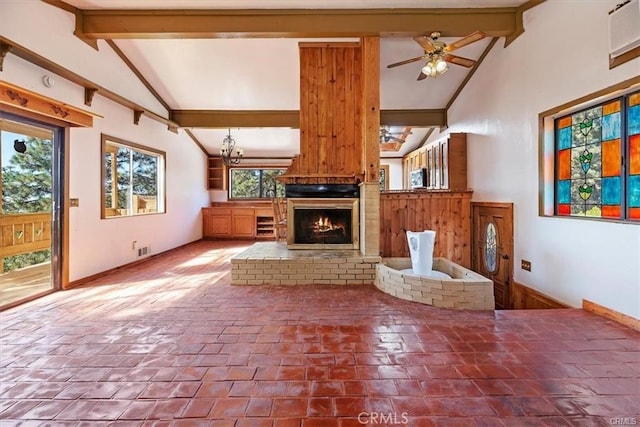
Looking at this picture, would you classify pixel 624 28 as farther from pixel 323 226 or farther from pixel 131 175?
pixel 131 175

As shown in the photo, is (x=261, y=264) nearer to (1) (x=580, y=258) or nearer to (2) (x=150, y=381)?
(2) (x=150, y=381)

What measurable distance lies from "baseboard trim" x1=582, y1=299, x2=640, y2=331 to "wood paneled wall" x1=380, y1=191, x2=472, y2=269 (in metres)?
2.09

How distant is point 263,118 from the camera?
22.3 ft

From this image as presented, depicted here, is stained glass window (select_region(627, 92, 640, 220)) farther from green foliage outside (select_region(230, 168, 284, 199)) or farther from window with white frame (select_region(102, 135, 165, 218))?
green foliage outside (select_region(230, 168, 284, 199))

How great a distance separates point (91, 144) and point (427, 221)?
5212mm

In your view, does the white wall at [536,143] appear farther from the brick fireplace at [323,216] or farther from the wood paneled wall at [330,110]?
the brick fireplace at [323,216]

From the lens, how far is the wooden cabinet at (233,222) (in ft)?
29.0

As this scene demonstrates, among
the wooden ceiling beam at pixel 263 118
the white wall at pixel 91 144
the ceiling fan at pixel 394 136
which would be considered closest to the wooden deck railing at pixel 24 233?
the white wall at pixel 91 144

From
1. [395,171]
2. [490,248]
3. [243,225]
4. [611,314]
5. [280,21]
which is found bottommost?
[611,314]

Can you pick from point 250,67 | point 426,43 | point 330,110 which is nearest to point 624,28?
point 426,43

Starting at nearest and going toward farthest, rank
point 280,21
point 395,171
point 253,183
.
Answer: point 280,21 → point 253,183 → point 395,171

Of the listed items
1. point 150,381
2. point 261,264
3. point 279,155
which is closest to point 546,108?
point 261,264

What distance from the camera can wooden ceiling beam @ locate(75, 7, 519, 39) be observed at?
12.8 feet

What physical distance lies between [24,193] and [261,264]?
109 inches
